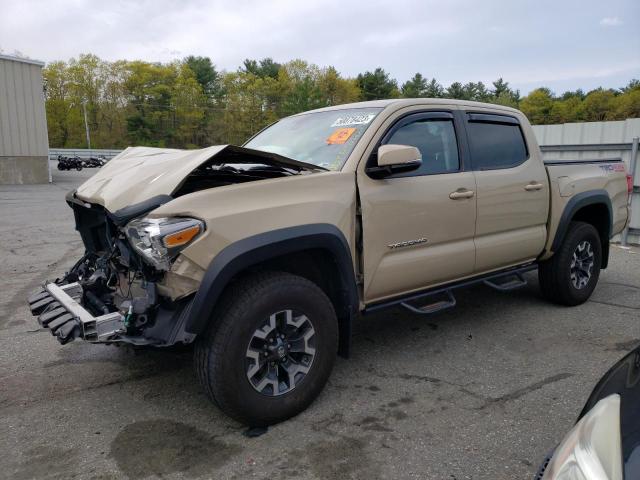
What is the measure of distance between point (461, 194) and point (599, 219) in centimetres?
243

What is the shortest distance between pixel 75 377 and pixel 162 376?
2.04 ft

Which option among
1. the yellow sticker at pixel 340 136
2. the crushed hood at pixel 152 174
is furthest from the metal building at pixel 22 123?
the yellow sticker at pixel 340 136

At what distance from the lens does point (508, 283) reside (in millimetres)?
4645

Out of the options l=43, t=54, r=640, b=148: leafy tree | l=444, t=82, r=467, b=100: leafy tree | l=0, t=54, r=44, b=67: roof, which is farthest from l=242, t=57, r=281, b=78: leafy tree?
l=0, t=54, r=44, b=67: roof

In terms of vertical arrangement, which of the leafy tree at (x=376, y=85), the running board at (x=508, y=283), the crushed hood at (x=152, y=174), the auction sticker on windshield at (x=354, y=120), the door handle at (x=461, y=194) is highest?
the leafy tree at (x=376, y=85)

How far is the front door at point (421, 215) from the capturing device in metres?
3.39

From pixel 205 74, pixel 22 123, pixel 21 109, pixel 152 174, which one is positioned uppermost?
pixel 205 74

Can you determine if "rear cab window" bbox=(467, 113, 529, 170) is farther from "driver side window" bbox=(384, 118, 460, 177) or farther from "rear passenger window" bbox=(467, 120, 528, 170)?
"driver side window" bbox=(384, 118, 460, 177)

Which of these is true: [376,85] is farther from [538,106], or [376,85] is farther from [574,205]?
[574,205]

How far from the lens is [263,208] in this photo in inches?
113

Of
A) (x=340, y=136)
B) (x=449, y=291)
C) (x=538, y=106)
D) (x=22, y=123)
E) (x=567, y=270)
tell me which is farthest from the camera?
(x=538, y=106)

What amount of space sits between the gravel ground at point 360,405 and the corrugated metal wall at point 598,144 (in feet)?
14.7

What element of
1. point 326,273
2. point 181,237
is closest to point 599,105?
point 326,273

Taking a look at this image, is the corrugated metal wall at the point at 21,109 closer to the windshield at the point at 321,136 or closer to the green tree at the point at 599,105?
the windshield at the point at 321,136
